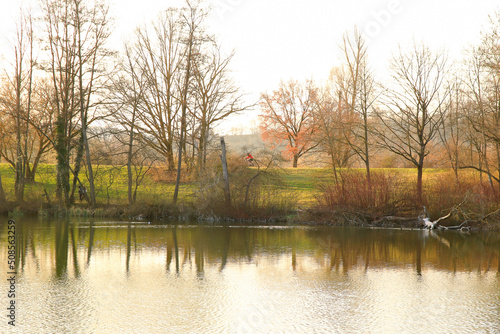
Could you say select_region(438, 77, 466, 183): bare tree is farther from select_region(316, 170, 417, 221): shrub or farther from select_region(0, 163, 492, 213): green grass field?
select_region(316, 170, 417, 221): shrub

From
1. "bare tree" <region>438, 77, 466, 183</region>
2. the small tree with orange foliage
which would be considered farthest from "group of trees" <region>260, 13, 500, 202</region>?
the small tree with orange foliage

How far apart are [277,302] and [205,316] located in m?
1.54

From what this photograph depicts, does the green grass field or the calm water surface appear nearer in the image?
the calm water surface

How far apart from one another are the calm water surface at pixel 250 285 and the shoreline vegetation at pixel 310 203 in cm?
554

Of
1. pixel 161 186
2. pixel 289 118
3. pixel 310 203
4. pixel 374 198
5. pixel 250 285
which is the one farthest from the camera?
pixel 289 118

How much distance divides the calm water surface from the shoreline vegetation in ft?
18.2

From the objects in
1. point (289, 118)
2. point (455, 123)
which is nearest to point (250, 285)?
point (455, 123)

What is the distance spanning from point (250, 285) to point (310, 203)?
17.1m

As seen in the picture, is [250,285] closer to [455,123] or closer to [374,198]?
[374,198]

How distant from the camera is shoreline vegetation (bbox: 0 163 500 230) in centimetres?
2256

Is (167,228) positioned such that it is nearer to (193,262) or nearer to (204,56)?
(193,262)

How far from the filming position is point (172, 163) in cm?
3681

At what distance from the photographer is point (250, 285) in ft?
32.0

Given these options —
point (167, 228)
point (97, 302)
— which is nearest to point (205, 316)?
point (97, 302)
